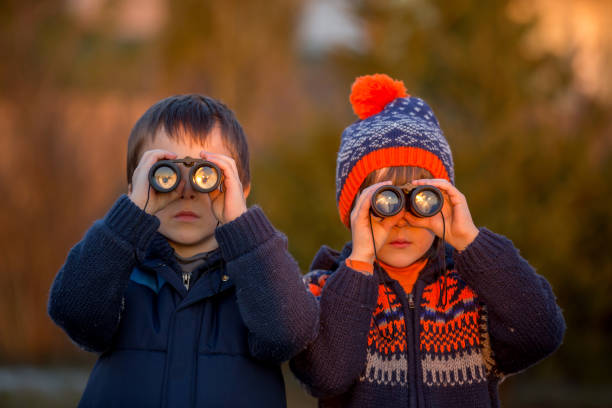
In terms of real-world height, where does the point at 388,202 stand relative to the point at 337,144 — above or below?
below

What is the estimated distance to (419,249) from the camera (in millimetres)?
2727

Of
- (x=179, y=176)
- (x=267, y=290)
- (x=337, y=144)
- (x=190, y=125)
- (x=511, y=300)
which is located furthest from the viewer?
(x=337, y=144)

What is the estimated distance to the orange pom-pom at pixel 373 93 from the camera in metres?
3.00

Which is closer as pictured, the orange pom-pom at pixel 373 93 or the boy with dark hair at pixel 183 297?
the boy with dark hair at pixel 183 297

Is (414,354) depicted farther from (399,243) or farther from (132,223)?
(132,223)

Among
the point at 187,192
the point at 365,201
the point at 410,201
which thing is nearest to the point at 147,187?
the point at 187,192

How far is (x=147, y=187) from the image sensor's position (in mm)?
2387

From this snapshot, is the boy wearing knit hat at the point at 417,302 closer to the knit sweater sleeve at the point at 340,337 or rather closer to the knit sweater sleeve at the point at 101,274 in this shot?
the knit sweater sleeve at the point at 340,337

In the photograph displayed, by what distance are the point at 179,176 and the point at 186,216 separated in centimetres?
24

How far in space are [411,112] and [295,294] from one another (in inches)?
43.3

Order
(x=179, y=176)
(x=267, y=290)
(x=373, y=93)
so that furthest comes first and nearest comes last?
(x=373, y=93) < (x=179, y=176) < (x=267, y=290)

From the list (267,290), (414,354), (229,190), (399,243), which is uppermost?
(229,190)

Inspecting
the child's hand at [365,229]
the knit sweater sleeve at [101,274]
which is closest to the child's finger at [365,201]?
the child's hand at [365,229]

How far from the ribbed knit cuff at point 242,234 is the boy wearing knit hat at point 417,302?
0.41m
